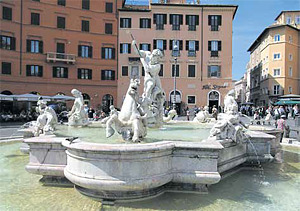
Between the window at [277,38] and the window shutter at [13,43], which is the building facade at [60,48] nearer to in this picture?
the window shutter at [13,43]

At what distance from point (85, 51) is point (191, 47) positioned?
589 inches

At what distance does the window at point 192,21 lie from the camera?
35.1 m

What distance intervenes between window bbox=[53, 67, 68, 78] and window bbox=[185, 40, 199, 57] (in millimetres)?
17064

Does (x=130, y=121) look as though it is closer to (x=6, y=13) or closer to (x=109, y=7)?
(x=6, y=13)

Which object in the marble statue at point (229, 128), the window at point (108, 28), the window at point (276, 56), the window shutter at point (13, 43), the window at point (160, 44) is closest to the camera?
the marble statue at point (229, 128)

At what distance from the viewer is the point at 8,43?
97.9ft

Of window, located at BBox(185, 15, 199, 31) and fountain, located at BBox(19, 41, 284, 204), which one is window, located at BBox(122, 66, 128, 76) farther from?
fountain, located at BBox(19, 41, 284, 204)

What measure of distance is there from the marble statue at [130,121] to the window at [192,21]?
105 ft

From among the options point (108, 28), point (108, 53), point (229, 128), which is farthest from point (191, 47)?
point (229, 128)

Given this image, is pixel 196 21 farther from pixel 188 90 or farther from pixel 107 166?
pixel 107 166

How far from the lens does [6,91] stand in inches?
1181

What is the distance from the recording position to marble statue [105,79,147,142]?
500cm

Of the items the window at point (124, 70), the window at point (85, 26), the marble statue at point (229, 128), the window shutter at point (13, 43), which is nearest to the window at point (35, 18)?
the window shutter at point (13, 43)

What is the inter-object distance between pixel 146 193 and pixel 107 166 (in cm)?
91
